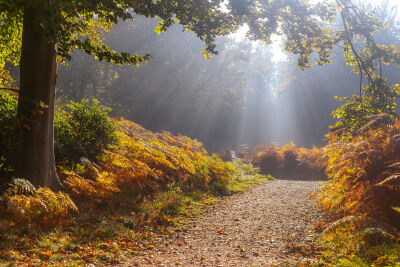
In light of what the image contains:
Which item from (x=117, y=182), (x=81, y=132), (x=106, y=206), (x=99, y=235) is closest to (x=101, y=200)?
(x=106, y=206)

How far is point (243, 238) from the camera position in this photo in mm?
5652

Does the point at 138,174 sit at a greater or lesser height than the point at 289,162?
lesser

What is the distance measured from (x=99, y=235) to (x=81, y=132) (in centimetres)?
316

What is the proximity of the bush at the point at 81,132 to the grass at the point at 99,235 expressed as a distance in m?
1.79

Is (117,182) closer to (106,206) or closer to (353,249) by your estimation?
(106,206)

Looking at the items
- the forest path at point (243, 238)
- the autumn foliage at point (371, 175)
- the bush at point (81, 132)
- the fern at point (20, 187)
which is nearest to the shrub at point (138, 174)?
the bush at point (81, 132)

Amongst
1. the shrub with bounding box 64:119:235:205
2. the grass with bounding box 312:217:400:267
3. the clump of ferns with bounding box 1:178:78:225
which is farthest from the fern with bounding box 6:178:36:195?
the grass with bounding box 312:217:400:267

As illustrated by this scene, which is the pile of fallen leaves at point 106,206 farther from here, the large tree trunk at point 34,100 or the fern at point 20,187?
the large tree trunk at point 34,100

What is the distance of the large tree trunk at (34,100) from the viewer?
4758 mm

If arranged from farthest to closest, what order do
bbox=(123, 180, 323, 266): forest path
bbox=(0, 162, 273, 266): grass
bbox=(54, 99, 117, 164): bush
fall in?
bbox=(54, 99, 117, 164): bush → bbox=(123, 180, 323, 266): forest path → bbox=(0, 162, 273, 266): grass

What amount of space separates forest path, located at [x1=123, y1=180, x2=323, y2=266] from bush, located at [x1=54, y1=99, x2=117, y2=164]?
311 centimetres

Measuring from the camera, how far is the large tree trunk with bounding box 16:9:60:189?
4758mm

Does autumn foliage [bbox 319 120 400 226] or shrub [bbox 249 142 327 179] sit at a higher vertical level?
shrub [bbox 249 142 327 179]

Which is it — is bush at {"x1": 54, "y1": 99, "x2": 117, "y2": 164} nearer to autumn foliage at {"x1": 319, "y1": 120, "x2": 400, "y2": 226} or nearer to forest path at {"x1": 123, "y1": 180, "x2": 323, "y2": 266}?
forest path at {"x1": 123, "y1": 180, "x2": 323, "y2": 266}
